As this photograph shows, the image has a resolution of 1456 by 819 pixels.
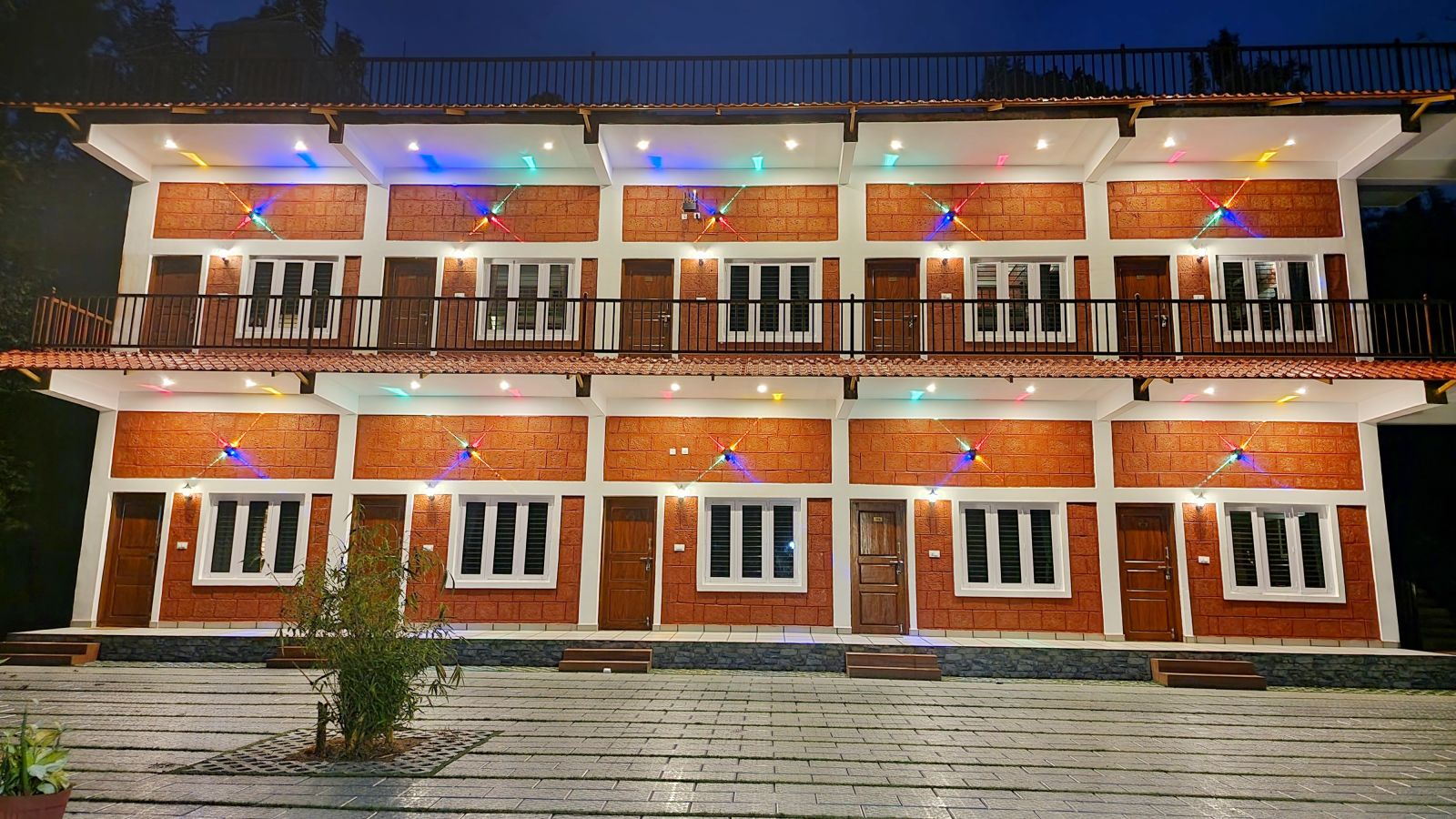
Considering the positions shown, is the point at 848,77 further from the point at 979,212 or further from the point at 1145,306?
the point at 1145,306

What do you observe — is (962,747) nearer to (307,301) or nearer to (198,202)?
(307,301)

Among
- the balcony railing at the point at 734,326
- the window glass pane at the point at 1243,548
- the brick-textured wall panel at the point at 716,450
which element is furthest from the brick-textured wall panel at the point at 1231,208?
the brick-textured wall panel at the point at 716,450

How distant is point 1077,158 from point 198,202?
13004 mm

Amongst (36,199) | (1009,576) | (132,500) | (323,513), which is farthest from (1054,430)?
(36,199)

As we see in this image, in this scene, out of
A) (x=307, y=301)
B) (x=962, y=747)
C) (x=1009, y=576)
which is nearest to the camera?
(x=962, y=747)

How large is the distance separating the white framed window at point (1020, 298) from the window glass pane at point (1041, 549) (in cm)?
248

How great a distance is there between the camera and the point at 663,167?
43.0ft

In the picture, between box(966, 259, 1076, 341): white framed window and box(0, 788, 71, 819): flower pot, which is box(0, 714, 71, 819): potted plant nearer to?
box(0, 788, 71, 819): flower pot

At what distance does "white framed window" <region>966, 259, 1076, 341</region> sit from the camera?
12.4 meters

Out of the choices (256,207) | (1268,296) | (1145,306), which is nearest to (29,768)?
(256,207)

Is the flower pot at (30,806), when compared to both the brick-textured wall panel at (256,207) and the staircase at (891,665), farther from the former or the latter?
the brick-textured wall panel at (256,207)

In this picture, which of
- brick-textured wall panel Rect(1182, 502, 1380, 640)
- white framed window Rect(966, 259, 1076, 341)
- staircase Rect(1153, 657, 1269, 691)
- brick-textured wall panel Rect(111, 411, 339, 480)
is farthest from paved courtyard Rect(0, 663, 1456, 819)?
white framed window Rect(966, 259, 1076, 341)

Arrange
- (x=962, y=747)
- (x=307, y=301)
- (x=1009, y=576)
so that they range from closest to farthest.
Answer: (x=962, y=747) → (x=1009, y=576) → (x=307, y=301)

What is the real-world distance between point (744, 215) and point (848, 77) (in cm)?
240
